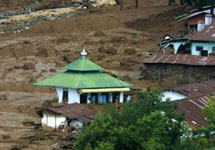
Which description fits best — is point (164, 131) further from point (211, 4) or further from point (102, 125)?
point (211, 4)

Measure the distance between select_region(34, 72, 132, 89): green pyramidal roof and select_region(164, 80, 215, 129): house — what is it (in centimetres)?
444

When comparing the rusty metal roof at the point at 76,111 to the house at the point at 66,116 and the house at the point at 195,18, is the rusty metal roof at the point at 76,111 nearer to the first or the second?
the house at the point at 66,116

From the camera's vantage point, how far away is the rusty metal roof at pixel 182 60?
4841 centimetres

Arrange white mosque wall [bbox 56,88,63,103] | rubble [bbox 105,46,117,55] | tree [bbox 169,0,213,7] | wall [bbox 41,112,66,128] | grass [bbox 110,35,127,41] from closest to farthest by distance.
A: wall [bbox 41,112,66,128] → white mosque wall [bbox 56,88,63,103] → rubble [bbox 105,46,117,55] → grass [bbox 110,35,127,41] → tree [bbox 169,0,213,7]

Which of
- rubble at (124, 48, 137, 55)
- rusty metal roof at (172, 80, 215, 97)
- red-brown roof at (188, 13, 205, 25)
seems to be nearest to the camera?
rusty metal roof at (172, 80, 215, 97)

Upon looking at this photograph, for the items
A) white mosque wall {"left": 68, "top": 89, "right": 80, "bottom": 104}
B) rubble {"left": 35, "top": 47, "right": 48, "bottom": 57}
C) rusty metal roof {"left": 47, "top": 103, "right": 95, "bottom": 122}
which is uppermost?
rubble {"left": 35, "top": 47, "right": 48, "bottom": 57}

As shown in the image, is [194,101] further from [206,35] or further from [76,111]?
[206,35]

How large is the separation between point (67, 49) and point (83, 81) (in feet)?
62.5

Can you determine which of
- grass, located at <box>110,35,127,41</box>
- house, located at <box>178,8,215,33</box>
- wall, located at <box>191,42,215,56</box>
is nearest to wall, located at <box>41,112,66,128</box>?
wall, located at <box>191,42,215,56</box>

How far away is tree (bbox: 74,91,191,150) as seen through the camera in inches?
955

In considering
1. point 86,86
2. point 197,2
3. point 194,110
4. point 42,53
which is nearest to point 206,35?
point 86,86

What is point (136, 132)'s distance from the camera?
24.7 meters

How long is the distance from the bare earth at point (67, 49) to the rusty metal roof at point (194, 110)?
6108 millimetres

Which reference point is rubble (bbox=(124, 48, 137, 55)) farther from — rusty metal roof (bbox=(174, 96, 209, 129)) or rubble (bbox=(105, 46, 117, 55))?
rusty metal roof (bbox=(174, 96, 209, 129))
